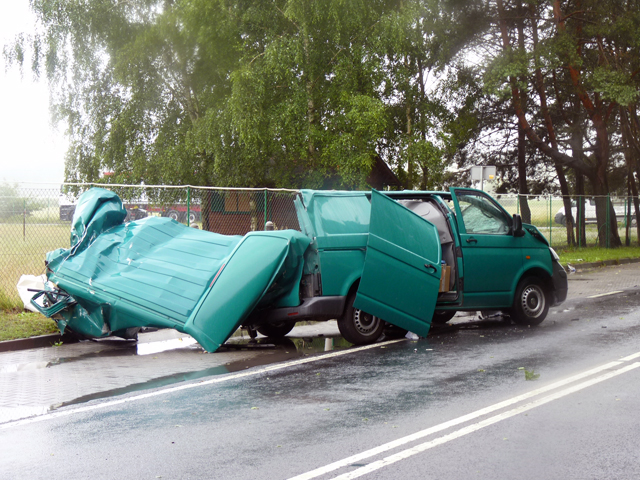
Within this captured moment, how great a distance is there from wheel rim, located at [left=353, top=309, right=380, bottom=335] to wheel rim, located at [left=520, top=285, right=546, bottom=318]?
8.17 ft

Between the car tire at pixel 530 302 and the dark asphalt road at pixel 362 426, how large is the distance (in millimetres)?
2128

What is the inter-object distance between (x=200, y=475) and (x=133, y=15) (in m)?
25.8

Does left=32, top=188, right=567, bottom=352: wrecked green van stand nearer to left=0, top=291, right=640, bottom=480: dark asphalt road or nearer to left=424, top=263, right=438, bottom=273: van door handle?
left=424, top=263, right=438, bottom=273: van door handle

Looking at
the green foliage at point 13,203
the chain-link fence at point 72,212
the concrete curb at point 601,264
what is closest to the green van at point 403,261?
the chain-link fence at point 72,212

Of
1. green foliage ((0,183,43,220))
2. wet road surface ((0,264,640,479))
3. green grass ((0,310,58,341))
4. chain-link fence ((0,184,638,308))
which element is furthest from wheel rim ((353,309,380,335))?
green foliage ((0,183,43,220))

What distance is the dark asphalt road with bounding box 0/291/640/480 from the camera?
422cm

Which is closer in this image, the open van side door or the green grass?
the open van side door

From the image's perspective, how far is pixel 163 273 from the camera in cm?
842

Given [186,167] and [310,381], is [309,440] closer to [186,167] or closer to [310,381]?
[310,381]

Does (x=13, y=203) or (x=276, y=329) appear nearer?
(x=276, y=329)

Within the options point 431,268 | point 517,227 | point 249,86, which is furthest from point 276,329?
point 249,86

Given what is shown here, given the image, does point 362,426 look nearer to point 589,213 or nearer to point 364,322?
point 364,322

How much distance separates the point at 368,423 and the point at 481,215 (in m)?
5.11

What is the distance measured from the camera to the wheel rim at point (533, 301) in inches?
389
